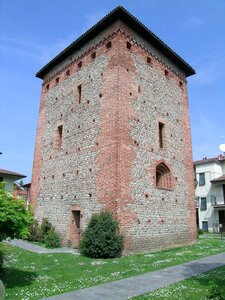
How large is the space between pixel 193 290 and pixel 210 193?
2703 cm

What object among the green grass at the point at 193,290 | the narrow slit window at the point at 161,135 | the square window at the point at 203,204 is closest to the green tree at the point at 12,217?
the green grass at the point at 193,290

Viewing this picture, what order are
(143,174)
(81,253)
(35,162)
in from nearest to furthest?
(81,253)
(143,174)
(35,162)

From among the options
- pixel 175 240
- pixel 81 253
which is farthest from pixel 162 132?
pixel 81 253

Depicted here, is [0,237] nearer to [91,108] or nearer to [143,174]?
[143,174]

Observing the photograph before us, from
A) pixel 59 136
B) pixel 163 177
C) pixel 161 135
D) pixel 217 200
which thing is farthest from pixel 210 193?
pixel 59 136

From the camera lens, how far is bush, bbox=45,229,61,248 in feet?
48.7

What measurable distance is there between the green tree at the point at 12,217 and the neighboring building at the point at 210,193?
26.7 meters

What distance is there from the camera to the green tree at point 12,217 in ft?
21.9

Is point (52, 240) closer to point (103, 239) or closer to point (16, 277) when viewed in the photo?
→ point (103, 239)

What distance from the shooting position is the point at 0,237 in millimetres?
7281

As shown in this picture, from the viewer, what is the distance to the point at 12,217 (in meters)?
6.66

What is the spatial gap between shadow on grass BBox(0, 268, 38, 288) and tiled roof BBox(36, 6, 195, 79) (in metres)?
13.4

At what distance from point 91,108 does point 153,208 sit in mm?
6578

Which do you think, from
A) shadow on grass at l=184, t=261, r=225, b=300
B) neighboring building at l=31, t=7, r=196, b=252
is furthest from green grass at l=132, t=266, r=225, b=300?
neighboring building at l=31, t=7, r=196, b=252
